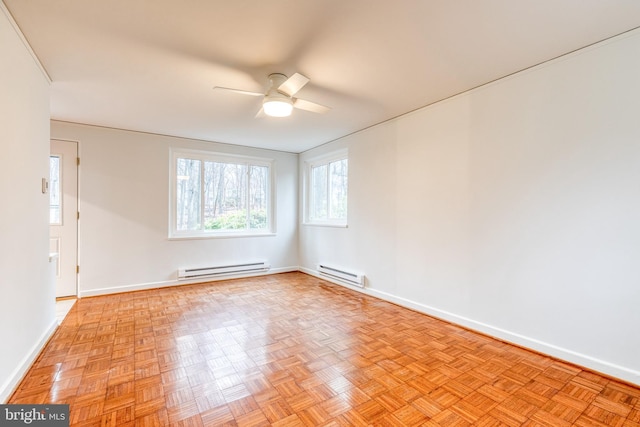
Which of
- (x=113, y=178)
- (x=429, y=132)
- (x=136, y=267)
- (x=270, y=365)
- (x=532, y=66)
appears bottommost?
(x=270, y=365)

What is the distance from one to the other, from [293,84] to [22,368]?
9.00ft

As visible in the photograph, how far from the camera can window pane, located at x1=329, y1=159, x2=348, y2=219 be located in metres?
4.61

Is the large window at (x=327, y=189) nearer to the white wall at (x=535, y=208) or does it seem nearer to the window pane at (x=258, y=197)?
the window pane at (x=258, y=197)

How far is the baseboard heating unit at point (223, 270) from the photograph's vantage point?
14.8 ft

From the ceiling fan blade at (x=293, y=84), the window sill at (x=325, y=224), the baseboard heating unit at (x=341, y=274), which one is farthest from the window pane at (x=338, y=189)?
the ceiling fan blade at (x=293, y=84)

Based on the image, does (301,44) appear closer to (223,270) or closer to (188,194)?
(188,194)

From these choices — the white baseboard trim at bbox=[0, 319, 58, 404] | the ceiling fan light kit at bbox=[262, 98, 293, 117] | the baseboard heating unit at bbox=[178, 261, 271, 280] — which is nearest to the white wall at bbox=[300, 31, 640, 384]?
the ceiling fan light kit at bbox=[262, 98, 293, 117]

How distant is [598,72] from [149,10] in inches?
120

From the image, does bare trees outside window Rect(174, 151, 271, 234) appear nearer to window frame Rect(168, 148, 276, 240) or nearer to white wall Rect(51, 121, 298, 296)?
window frame Rect(168, 148, 276, 240)

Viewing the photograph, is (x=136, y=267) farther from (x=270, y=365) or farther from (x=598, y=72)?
(x=598, y=72)

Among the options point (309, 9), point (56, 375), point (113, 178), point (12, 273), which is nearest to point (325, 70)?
point (309, 9)

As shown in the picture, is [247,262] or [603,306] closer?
[603,306]

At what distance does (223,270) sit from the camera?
482 centimetres

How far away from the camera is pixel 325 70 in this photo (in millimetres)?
2447
